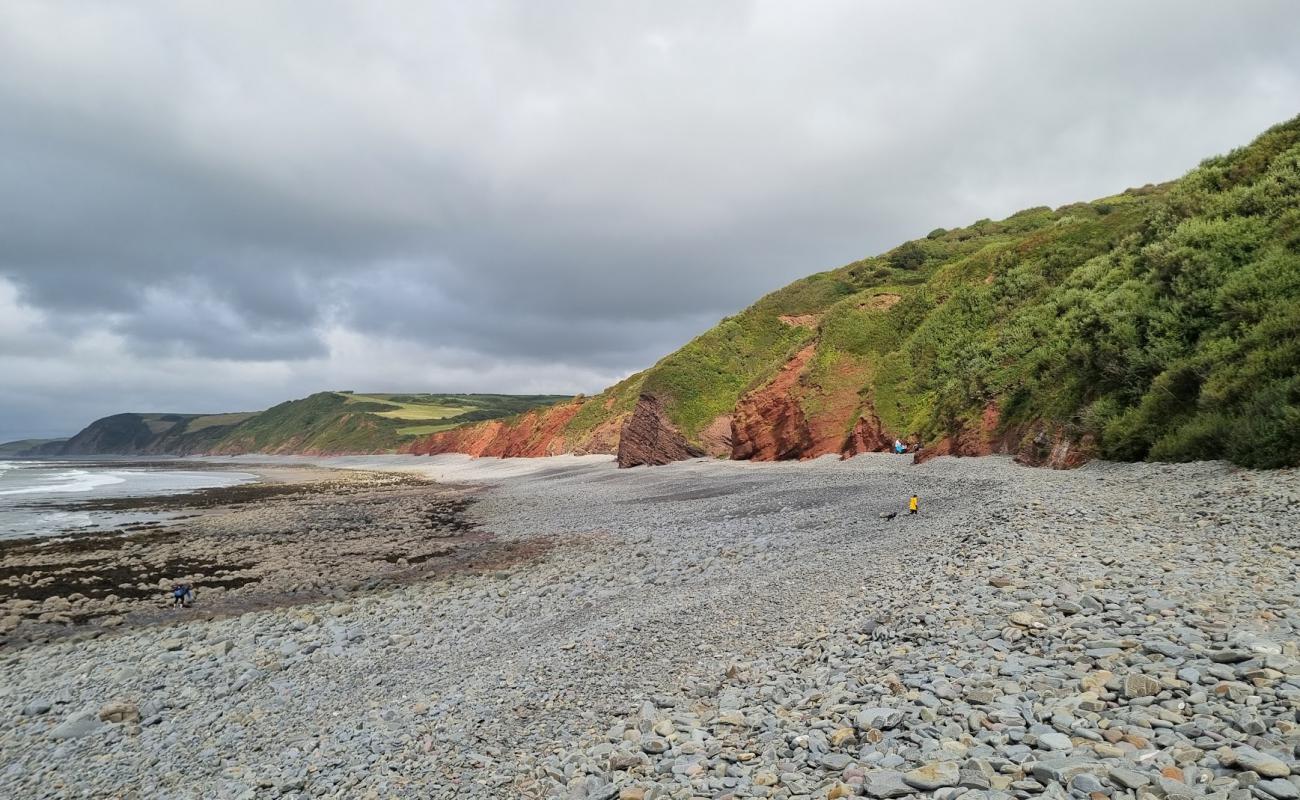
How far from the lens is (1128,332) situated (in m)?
17.8

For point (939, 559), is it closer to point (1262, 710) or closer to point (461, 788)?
point (1262, 710)

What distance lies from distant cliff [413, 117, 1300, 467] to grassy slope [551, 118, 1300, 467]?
0.22 ft

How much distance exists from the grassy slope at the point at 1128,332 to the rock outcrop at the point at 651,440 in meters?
9.11

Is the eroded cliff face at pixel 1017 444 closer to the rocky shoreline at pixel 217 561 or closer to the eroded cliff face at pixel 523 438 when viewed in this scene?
the rocky shoreline at pixel 217 561

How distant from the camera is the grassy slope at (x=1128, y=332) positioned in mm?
13227

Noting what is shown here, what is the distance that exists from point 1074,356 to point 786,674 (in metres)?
18.3

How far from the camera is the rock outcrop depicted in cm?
5128

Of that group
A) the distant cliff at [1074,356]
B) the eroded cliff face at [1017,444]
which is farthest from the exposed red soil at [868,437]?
the eroded cliff face at [1017,444]

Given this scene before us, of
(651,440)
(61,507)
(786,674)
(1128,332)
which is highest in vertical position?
(1128,332)

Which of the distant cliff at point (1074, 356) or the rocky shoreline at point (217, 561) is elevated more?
the distant cliff at point (1074, 356)

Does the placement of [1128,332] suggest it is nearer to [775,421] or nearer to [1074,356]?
[1074,356]

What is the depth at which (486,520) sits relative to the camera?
2931cm

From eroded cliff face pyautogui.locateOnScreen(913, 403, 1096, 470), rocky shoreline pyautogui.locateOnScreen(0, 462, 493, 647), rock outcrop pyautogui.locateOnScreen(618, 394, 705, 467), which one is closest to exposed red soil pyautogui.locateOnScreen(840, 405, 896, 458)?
eroded cliff face pyautogui.locateOnScreen(913, 403, 1096, 470)

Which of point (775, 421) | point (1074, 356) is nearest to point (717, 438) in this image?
point (775, 421)
